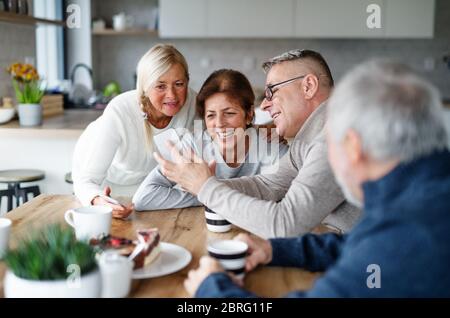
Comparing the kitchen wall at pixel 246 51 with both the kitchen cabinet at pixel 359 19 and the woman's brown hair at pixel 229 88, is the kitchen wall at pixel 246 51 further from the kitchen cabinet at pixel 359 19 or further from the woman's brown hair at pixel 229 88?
the woman's brown hair at pixel 229 88

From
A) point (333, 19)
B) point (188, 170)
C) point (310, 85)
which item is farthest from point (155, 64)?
point (333, 19)

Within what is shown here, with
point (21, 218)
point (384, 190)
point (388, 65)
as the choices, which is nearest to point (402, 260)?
point (384, 190)

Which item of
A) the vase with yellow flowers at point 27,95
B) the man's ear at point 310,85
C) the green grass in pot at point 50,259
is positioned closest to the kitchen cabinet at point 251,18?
the vase with yellow flowers at point 27,95

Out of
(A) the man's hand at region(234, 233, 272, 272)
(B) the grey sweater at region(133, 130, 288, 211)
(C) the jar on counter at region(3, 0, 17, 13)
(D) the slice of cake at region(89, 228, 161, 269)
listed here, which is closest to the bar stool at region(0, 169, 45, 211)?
(C) the jar on counter at region(3, 0, 17, 13)

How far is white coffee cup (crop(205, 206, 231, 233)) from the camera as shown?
162cm

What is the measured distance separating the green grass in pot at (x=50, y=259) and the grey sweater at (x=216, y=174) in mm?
783

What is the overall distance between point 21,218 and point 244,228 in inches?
27.0

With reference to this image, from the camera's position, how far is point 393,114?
0.95 metres

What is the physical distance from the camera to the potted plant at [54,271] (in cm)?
102

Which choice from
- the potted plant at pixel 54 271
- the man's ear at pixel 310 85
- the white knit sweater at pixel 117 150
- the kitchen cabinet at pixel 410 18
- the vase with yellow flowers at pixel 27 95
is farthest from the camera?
the kitchen cabinet at pixel 410 18

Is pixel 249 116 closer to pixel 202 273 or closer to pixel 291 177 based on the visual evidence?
pixel 291 177

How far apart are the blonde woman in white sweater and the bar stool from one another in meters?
1.04

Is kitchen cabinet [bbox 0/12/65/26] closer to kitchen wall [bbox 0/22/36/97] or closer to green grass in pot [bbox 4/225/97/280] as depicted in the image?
kitchen wall [bbox 0/22/36/97]

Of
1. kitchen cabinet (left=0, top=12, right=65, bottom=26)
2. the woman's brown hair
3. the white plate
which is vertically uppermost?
kitchen cabinet (left=0, top=12, right=65, bottom=26)
